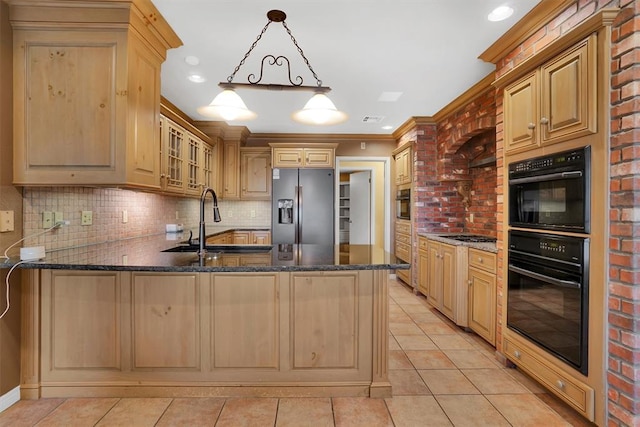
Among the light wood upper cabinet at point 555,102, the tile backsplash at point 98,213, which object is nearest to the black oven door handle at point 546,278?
the light wood upper cabinet at point 555,102

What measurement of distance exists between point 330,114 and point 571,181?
1443mm

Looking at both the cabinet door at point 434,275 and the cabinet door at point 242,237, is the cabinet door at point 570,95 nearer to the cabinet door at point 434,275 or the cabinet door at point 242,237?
the cabinet door at point 434,275

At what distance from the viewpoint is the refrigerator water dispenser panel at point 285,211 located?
4918 mm

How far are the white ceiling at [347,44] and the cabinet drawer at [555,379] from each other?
226 centimetres

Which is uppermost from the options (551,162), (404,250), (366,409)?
(551,162)

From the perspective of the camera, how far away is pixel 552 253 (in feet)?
6.44

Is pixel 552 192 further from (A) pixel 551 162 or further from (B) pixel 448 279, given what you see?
(B) pixel 448 279

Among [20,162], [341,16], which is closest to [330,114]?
[341,16]

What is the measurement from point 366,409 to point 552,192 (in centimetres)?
173

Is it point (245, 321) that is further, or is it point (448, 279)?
point (448, 279)

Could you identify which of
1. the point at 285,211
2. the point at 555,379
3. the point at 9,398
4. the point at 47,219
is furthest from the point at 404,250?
the point at 9,398

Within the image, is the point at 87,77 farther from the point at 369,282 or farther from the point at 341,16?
the point at 369,282

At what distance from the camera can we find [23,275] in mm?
1995

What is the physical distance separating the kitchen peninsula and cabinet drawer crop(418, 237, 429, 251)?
225 centimetres
